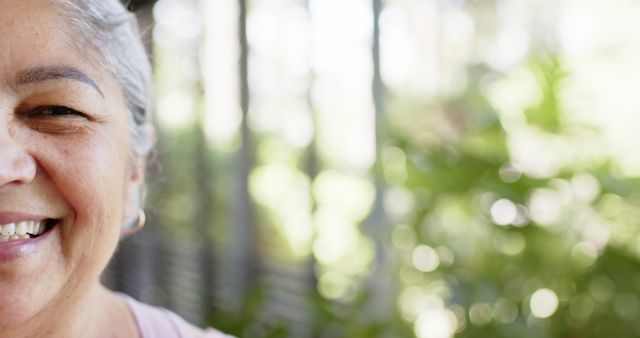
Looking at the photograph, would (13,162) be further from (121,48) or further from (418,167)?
(418,167)

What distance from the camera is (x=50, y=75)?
1.12 m

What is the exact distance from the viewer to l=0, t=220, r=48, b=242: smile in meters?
1.09

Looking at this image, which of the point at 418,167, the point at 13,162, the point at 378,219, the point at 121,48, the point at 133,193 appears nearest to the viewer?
the point at 13,162

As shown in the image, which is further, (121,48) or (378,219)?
(378,219)

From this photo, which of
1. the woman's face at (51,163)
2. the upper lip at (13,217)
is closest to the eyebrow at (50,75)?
the woman's face at (51,163)

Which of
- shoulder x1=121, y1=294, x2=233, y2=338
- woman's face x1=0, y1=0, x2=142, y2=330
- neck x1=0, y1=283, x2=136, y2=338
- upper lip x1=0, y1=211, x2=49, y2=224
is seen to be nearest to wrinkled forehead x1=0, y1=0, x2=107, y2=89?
woman's face x1=0, y1=0, x2=142, y2=330

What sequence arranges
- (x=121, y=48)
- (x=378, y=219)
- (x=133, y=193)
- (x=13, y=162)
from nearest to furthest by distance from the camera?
(x=13, y=162) < (x=121, y=48) < (x=133, y=193) < (x=378, y=219)

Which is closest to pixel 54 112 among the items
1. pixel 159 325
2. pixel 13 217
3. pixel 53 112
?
pixel 53 112

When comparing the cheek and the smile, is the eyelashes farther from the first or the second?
the smile

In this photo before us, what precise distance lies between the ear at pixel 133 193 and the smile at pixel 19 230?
204 mm

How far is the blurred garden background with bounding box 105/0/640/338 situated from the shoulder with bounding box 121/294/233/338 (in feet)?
0.59

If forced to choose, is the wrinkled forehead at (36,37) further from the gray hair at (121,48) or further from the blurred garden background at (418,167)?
the blurred garden background at (418,167)

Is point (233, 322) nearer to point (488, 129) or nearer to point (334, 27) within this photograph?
point (488, 129)

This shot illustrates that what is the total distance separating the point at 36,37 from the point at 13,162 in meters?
0.16
